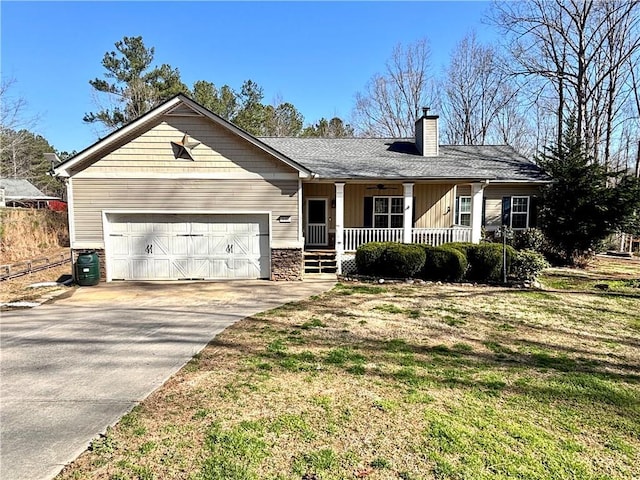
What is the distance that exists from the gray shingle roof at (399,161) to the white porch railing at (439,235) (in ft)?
6.10

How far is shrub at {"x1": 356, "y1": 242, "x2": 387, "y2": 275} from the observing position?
462 inches

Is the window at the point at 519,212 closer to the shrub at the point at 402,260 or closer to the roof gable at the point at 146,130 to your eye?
the shrub at the point at 402,260

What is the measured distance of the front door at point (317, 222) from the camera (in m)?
15.0

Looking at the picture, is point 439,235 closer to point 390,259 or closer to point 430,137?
point 390,259

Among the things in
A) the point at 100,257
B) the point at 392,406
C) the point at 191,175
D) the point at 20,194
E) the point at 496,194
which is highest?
the point at 20,194

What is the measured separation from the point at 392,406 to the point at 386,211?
38.0 feet

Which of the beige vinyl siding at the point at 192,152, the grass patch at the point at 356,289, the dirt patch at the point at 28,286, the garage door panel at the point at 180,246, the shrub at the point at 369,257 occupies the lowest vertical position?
the grass patch at the point at 356,289

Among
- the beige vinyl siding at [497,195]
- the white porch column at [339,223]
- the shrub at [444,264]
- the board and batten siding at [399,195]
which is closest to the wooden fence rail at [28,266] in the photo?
the board and batten siding at [399,195]

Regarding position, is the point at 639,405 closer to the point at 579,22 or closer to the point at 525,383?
the point at 525,383

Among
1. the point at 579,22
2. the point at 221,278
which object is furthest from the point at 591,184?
the point at 221,278

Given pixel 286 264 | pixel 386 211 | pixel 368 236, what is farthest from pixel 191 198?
pixel 386 211

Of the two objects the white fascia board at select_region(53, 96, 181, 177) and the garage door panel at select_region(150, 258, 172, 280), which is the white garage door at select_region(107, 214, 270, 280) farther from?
the white fascia board at select_region(53, 96, 181, 177)

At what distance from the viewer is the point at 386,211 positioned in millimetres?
15023

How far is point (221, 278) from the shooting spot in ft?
38.2
